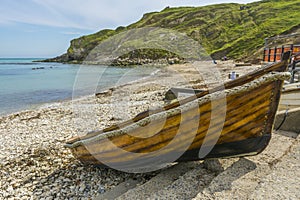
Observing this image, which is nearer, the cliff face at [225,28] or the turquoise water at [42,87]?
the turquoise water at [42,87]

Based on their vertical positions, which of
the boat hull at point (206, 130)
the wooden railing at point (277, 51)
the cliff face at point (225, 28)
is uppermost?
the cliff face at point (225, 28)

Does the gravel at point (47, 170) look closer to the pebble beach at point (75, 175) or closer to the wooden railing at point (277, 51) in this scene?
the pebble beach at point (75, 175)

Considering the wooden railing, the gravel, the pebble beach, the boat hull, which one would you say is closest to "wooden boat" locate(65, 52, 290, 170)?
the boat hull

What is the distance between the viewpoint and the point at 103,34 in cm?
10788

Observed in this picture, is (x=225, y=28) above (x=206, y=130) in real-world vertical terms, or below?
above

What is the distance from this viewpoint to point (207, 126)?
2828 mm

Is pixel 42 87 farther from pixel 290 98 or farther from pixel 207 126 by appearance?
pixel 207 126

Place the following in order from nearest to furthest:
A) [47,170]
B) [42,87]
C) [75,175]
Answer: [75,175], [47,170], [42,87]

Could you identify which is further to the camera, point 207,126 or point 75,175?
point 75,175

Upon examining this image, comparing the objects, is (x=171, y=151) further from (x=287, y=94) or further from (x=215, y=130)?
(x=287, y=94)

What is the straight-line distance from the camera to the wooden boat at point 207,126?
2.69 metres

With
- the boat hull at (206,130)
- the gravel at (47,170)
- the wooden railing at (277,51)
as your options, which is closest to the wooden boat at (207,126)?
the boat hull at (206,130)

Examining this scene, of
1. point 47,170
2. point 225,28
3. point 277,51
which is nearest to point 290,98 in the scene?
point 47,170

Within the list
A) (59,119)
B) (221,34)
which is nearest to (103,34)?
(221,34)
